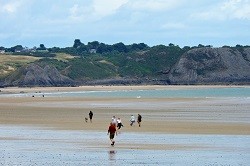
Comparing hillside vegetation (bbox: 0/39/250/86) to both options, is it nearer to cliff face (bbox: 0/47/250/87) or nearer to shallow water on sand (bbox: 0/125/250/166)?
cliff face (bbox: 0/47/250/87)

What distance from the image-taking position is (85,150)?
29359mm

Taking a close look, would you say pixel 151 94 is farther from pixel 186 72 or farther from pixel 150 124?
pixel 186 72

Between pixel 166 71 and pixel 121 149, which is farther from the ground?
pixel 166 71

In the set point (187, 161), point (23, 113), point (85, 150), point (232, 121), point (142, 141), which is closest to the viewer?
point (187, 161)

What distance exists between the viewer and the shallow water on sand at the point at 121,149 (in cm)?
2598

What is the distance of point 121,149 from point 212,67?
160766mm

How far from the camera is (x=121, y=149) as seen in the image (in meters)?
30.0

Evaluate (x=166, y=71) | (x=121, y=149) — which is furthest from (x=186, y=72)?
(x=121, y=149)

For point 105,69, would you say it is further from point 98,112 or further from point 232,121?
point 232,121

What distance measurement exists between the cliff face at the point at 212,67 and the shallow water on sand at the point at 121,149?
5651 inches

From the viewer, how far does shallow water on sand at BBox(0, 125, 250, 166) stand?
2598cm

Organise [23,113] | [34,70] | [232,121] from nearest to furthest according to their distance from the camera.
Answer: [232,121], [23,113], [34,70]

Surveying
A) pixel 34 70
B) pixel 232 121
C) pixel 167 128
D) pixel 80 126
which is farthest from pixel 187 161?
pixel 34 70

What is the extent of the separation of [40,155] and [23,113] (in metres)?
30.6
